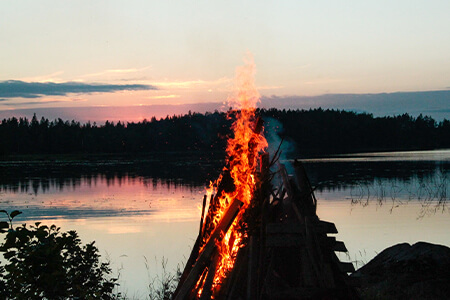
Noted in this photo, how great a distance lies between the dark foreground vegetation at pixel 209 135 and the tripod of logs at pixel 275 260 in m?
121

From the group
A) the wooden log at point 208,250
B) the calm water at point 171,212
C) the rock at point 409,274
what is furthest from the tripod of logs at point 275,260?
the calm water at point 171,212

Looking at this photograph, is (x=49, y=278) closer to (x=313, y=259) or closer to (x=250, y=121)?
(x=313, y=259)

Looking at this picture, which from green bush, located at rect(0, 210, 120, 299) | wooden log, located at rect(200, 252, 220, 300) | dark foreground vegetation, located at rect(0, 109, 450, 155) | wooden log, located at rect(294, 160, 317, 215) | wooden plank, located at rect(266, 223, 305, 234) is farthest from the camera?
dark foreground vegetation, located at rect(0, 109, 450, 155)

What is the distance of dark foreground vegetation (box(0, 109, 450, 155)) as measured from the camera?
13838 centimetres

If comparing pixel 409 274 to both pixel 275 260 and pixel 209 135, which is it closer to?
pixel 275 260

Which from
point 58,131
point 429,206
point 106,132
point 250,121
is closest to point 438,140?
point 106,132

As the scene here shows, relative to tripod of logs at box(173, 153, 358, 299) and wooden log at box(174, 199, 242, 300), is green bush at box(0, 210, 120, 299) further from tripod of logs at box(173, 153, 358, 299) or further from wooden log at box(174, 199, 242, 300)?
tripod of logs at box(173, 153, 358, 299)

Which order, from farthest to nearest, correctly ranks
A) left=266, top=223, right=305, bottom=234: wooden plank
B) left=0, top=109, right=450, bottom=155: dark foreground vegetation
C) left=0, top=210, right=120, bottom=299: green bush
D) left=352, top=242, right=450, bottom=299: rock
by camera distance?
1. left=0, top=109, right=450, bottom=155: dark foreground vegetation
2. left=352, top=242, right=450, bottom=299: rock
3. left=266, top=223, right=305, bottom=234: wooden plank
4. left=0, top=210, right=120, bottom=299: green bush

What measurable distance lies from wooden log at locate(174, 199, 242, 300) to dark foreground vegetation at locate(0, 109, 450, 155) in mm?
121810

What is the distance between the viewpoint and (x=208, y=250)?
8023 millimetres

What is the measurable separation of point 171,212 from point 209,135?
382 feet

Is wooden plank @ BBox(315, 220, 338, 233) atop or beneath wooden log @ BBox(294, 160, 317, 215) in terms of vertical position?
beneath

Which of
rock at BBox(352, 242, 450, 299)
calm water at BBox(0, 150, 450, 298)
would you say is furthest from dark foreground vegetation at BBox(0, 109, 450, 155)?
rock at BBox(352, 242, 450, 299)

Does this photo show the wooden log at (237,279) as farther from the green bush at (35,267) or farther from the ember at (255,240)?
the green bush at (35,267)
